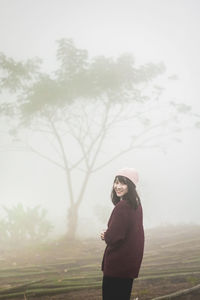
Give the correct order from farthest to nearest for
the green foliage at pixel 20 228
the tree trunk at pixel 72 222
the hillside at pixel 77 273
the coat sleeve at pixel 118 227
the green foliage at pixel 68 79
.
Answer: the green foliage at pixel 68 79
the tree trunk at pixel 72 222
the green foliage at pixel 20 228
the hillside at pixel 77 273
the coat sleeve at pixel 118 227

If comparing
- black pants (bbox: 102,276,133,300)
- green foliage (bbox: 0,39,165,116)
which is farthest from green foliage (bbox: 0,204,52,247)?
black pants (bbox: 102,276,133,300)

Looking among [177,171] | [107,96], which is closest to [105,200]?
[107,96]

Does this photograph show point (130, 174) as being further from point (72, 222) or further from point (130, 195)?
point (72, 222)

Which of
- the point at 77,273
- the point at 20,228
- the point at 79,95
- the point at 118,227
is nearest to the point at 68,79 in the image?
the point at 79,95

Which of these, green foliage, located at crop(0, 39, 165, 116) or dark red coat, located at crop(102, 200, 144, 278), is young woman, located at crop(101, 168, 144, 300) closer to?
dark red coat, located at crop(102, 200, 144, 278)

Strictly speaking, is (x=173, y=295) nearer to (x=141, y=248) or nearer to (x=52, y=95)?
(x=141, y=248)

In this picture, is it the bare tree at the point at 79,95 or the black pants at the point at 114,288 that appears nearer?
the black pants at the point at 114,288

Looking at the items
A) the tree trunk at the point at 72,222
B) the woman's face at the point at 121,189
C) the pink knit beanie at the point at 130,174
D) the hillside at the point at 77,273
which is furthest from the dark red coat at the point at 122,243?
the tree trunk at the point at 72,222

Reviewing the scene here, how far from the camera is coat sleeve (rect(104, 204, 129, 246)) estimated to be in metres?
2.94

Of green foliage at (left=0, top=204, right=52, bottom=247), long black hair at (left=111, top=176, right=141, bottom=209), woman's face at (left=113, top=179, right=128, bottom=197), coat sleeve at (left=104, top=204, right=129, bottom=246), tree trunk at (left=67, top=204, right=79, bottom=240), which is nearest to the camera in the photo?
coat sleeve at (left=104, top=204, right=129, bottom=246)

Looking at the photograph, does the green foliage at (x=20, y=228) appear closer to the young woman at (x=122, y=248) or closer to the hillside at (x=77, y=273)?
the hillside at (x=77, y=273)

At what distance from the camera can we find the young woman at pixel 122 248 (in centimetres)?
297

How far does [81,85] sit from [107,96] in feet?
5.30

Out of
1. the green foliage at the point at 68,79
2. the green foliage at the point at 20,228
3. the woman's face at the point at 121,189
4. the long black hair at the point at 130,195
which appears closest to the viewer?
the long black hair at the point at 130,195
